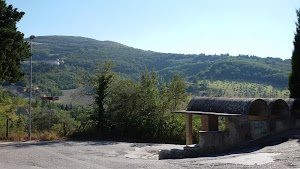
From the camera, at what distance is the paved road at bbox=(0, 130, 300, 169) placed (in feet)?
34.4

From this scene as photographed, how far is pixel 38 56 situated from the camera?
12438 cm

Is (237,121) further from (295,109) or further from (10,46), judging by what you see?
(10,46)

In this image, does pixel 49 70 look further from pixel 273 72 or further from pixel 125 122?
pixel 125 122

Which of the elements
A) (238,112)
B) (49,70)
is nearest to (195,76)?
(49,70)

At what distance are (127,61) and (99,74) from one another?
4477 inches

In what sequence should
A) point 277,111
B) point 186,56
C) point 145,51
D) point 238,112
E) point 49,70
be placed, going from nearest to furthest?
1. point 238,112
2. point 277,111
3. point 49,70
4. point 145,51
5. point 186,56

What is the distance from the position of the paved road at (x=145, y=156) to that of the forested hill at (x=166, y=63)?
3891 inches

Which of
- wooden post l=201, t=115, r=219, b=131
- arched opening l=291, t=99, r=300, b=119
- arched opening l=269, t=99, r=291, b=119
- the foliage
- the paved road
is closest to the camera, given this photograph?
the paved road

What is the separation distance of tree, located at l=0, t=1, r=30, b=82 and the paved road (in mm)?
4266

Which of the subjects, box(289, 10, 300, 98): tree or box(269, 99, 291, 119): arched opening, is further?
box(289, 10, 300, 98): tree

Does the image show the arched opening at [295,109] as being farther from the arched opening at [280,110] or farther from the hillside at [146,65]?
the hillside at [146,65]

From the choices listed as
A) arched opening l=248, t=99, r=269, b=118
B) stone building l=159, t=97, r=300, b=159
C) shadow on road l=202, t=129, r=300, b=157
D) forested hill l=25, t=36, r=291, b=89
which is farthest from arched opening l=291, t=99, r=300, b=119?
forested hill l=25, t=36, r=291, b=89

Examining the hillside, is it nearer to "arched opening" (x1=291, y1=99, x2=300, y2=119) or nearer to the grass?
the grass

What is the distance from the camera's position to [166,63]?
495ft
